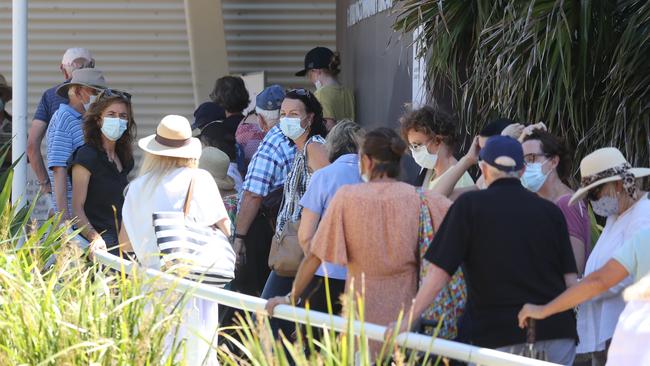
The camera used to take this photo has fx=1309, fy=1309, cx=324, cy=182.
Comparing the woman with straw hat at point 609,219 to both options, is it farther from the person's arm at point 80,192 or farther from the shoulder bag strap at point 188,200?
the person's arm at point 80,192

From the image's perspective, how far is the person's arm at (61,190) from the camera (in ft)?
23.7

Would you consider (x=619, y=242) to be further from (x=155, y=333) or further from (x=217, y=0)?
(x=217, y=0)

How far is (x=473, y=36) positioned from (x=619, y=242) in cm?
251

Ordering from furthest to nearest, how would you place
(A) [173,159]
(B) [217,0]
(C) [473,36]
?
(B) [217,0], (C) [473,36], (A) [173,159]

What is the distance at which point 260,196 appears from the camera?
7.03 metres

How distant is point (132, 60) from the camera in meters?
13.7

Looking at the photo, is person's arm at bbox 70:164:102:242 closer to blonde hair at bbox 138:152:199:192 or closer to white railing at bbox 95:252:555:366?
blonde hair at bbox 138:152:199:192

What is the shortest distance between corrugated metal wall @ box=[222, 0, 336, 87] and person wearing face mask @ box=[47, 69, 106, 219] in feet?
18.0

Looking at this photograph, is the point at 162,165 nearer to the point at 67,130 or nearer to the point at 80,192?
the point at 80,192

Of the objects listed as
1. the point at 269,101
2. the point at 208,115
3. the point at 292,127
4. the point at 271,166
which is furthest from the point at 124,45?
the point at 292,127

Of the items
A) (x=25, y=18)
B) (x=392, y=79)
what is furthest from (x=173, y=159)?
(x=392, y=79)

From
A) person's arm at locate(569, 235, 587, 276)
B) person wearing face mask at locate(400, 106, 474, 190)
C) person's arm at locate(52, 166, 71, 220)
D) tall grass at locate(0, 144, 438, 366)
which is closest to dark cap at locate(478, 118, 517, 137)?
person wearing face mask at locate(400, 106, 474, 190)

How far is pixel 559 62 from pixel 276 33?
7.35m

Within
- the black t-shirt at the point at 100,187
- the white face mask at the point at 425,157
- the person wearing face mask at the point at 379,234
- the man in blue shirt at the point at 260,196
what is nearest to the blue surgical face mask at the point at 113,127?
the black t-shirt at the point at 100,187
